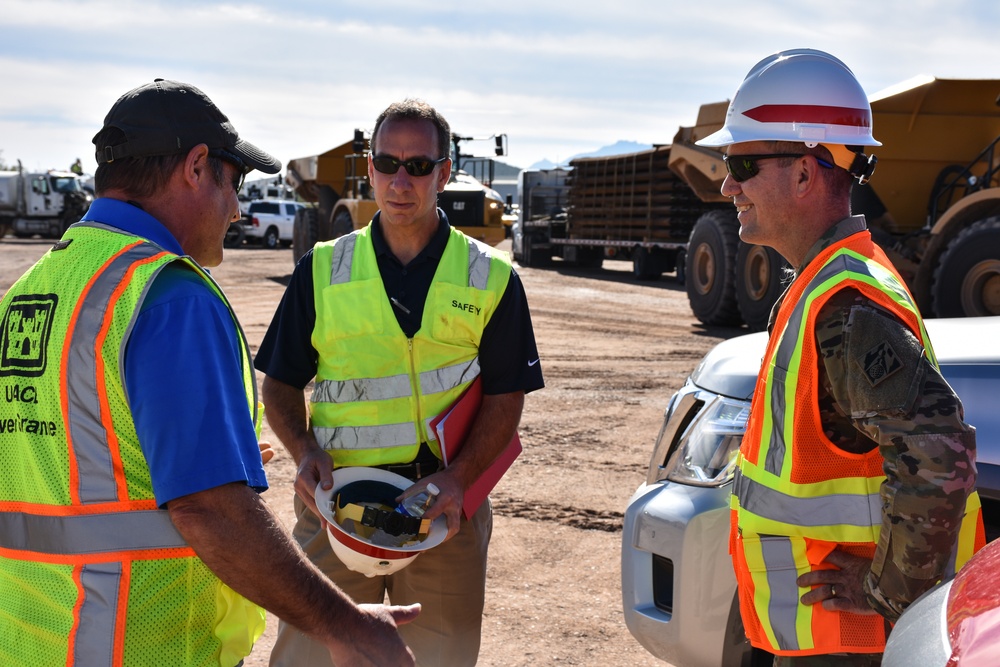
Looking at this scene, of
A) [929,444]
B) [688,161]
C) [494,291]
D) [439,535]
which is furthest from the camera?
[688,161]

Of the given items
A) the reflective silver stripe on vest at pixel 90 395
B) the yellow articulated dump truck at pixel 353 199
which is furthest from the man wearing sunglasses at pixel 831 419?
the yellow articulated dump truck at pixel 353 199

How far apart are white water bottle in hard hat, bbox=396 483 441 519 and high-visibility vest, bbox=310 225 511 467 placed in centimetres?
18

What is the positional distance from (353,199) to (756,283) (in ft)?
32.7

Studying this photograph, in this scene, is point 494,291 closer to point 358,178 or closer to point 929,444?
point 929,444

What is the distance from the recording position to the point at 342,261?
119 inches

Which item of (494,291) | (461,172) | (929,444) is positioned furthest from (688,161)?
(929,444)

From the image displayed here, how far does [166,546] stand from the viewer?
1750mm

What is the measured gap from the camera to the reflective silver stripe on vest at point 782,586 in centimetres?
208

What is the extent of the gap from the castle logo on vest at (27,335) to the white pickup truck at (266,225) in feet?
115

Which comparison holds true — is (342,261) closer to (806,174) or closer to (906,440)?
(806,174)

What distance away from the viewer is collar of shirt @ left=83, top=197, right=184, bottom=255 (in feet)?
6.06

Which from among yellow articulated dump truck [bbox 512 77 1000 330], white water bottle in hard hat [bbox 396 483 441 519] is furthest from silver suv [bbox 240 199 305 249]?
white water bottle in hard hat [bbox 396 483 441 519]

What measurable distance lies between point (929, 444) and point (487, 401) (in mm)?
1405

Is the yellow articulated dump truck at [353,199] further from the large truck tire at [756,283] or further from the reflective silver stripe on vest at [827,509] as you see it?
the reflective silver stripe on vest at [827,509]
